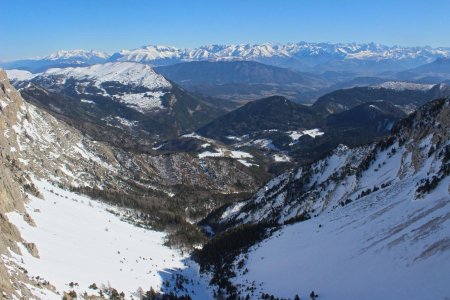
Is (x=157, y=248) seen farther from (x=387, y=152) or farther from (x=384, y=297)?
(x=384, y=297)

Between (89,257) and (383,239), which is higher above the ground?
(383,239)

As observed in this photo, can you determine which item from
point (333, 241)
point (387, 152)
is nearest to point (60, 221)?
point (333, 241)

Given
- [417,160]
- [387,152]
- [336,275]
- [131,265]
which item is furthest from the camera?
[387,152]

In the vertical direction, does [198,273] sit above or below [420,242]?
below

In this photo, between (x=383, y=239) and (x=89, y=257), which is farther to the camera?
(x=89, y=257)

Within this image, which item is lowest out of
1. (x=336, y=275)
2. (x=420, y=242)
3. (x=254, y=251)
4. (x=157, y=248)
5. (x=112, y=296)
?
(x=157, y=248)

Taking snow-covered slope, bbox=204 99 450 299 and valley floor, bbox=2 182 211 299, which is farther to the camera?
valley floor, bbox=2 182 211 299

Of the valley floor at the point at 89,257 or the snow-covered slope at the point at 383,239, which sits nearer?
the snow-covered slope at the point at 383,239

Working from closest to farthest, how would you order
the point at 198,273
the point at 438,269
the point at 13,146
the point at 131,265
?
the point at 438,269 < the point at 131,265 < the point at 198,273 < the point at 13,146
